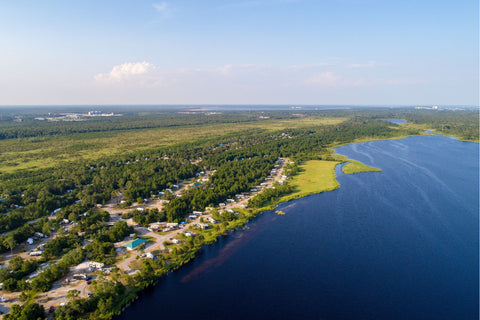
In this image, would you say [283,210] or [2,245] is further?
[283,210]

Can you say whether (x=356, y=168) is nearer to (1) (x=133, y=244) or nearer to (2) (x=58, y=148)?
(1) (x=133, y=244)

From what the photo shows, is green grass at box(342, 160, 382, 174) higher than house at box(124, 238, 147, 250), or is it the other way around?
green grass at box(342, 160, 382, 174)

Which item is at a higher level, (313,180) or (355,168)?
(355,168)

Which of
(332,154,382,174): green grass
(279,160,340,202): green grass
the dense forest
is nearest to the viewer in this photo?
the dense forest

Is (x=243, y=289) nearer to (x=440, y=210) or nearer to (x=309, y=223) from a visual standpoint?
(x=309, y=223)

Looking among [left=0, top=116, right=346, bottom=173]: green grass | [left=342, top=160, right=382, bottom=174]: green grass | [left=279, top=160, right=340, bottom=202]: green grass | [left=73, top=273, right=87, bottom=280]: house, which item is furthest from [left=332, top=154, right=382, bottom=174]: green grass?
[left=0, top=116, right=346, bottom=173]: green grass

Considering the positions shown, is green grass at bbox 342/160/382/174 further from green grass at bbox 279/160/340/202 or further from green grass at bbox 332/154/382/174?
green grass at bbox 279/160/340/202

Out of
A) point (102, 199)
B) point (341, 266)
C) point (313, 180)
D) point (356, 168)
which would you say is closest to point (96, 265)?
point (102, 199)

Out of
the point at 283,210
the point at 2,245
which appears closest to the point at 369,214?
the point at 283,210

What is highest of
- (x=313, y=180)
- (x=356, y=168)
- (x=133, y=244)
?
(x=356, y=168)
